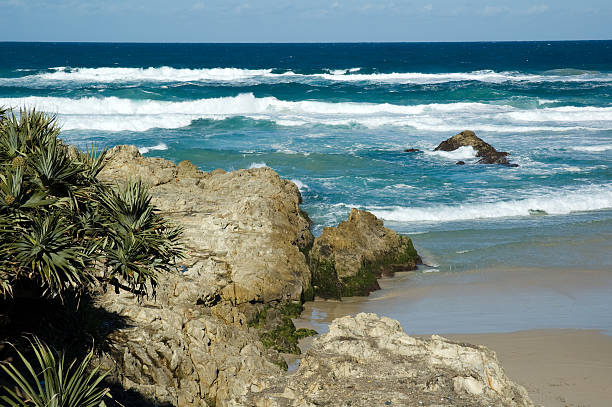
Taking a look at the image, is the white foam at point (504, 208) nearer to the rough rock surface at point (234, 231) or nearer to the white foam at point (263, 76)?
the rough rock surface at point (234, 231)

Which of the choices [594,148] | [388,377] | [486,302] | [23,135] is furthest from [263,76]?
[388,377]

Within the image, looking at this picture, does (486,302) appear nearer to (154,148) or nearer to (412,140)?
(154,148)

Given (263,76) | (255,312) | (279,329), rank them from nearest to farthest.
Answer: (279,329), (255,312), (263,76)

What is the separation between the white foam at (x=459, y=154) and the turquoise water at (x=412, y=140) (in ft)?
0.31

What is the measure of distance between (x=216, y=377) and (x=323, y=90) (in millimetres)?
46608

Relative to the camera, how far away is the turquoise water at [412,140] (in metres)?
16.6

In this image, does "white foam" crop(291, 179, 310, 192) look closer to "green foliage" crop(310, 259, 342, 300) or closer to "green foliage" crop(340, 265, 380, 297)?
"green foliage" crop(340, 265, 380, 297)

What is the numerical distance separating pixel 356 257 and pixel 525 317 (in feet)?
10.7

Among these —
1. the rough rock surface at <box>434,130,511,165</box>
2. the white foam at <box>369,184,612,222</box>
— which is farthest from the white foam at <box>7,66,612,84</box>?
the white foam at <box>369,184,612,222</box>

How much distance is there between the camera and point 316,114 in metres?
42.6

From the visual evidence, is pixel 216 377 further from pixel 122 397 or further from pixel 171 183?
pixel 171 183

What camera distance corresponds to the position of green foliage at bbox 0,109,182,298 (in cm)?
529

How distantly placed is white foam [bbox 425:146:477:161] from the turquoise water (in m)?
0.09

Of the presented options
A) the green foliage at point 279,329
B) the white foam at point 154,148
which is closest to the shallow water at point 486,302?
the green foliage at point 279,329
